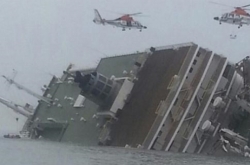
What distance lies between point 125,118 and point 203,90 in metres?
9.48

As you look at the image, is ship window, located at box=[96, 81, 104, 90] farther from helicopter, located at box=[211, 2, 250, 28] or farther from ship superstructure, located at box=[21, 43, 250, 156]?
helicopter, located at box=[211, 2, 250, 28]

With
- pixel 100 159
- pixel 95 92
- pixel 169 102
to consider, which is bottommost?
pixel 100 159

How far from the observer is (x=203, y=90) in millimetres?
60594

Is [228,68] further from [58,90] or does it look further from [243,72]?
[58,90]

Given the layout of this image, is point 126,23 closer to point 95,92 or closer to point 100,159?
point 95,92

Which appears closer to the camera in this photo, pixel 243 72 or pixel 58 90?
pixel 243 72

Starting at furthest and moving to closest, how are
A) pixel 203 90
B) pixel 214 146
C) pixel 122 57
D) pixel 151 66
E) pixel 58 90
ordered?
1. pixel 58 90
2. pixel 122 57
3. pixel 151 66
4. pixel 203 90
5. pixel 214 146

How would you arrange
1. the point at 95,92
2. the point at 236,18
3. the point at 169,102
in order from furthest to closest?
1. the point at 236,18
2. the point at 95,92
3. the point at 169,102

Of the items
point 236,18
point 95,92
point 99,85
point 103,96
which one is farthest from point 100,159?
point 236,18

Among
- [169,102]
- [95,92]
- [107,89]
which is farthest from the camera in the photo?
[107,89]

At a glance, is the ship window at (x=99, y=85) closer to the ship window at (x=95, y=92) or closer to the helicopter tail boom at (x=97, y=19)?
the ship window at (x=95, y=92)

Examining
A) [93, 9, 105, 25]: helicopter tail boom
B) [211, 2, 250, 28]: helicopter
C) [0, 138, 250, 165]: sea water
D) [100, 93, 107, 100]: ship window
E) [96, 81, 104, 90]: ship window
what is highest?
[211, 2, 250, 28]: helicopter

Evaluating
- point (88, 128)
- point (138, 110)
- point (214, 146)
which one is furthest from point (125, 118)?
point (214, 146)

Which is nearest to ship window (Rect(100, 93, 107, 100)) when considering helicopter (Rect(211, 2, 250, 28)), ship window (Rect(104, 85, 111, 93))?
ship window (Rect(104, 85, 111, 93))
